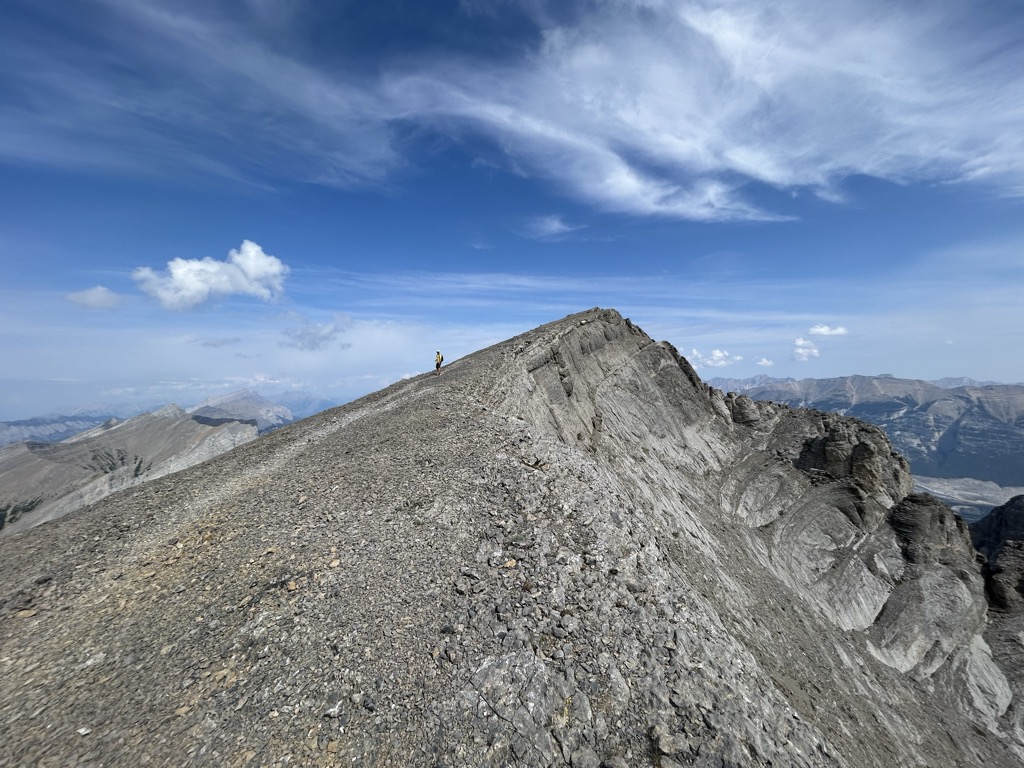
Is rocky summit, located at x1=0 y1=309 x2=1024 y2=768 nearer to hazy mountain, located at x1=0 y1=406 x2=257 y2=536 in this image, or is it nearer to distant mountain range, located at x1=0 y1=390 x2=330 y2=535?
hazy mountain, located at x1=0 y1=406 x2=257 y2=536

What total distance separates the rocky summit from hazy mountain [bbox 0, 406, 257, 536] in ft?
348

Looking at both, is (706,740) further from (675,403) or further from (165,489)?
(675,403)

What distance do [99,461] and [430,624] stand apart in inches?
7817

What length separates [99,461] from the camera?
153 m

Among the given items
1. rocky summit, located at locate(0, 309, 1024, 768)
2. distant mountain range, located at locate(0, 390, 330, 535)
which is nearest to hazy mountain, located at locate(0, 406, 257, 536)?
distant mountain range, located at locate(0, 390, 330, 535)

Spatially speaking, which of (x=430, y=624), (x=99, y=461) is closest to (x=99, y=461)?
(x=99, y=461)

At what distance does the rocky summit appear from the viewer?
10078 mm

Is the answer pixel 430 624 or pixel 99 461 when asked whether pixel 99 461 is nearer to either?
pixel 99 461

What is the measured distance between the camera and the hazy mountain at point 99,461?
110500 mm

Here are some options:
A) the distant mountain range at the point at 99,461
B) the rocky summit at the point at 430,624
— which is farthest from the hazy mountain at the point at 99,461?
the rocky summit at the point at 430,624

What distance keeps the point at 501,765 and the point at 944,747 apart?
1286 inches

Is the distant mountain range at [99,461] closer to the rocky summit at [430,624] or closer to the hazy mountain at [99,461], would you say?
the hazy mountain at [99,461]

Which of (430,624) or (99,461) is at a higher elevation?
(430,624)

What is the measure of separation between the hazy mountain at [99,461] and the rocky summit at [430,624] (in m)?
106
